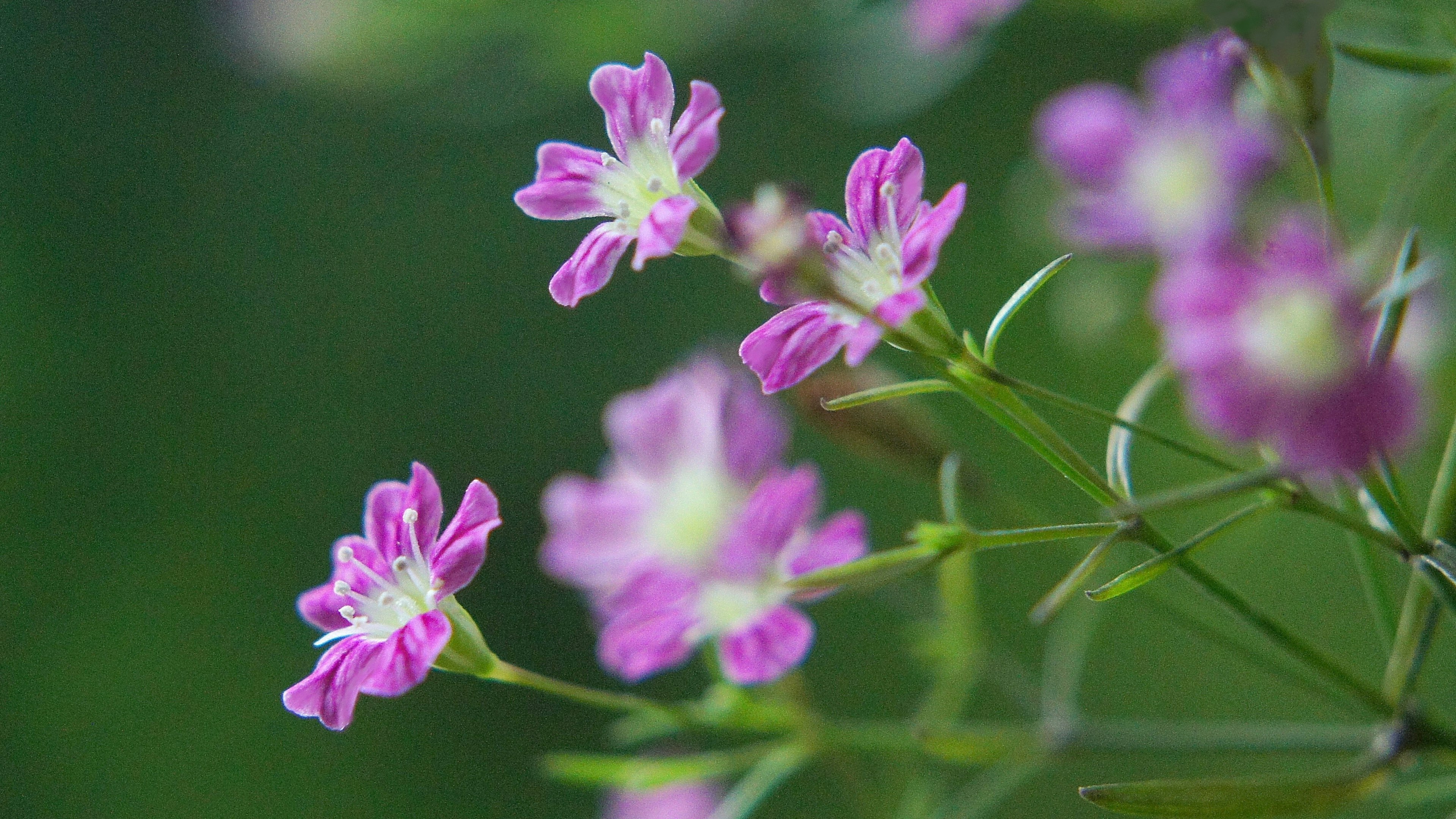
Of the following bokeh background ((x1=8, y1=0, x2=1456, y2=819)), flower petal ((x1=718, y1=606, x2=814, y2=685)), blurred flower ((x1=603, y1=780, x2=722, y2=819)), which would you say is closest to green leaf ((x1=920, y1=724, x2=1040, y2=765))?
flower petal ((x1=718, y1=606, x2=814, y2=685))

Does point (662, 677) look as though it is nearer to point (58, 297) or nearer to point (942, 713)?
point (58, 297)

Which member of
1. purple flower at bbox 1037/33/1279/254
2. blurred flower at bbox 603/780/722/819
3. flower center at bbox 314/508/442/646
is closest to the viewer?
flower center at bbox 314/508/442/646

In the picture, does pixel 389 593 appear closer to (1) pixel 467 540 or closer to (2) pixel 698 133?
(1) pixel 467 540

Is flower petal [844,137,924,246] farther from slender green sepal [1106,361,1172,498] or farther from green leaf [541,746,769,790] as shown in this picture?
green leaf [541,746,769,790]

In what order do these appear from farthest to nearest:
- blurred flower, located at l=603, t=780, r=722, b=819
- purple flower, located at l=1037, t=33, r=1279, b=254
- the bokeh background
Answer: the bokeh background
blurred flower, located at l=603, t=780, r=722, b=819
purple flower, located at l=1037, t=33, r=1279, b=254

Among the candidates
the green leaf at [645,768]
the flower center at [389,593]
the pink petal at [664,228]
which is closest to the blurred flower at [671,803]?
the green leaf at [645,768]

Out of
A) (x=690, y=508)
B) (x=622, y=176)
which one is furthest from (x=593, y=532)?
(x=622, y=176)

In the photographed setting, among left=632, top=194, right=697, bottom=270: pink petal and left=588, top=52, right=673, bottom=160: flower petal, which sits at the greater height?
left=588, top=52, right=673, bottom=160: flower petal

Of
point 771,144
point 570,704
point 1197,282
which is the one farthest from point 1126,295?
point 570,704
